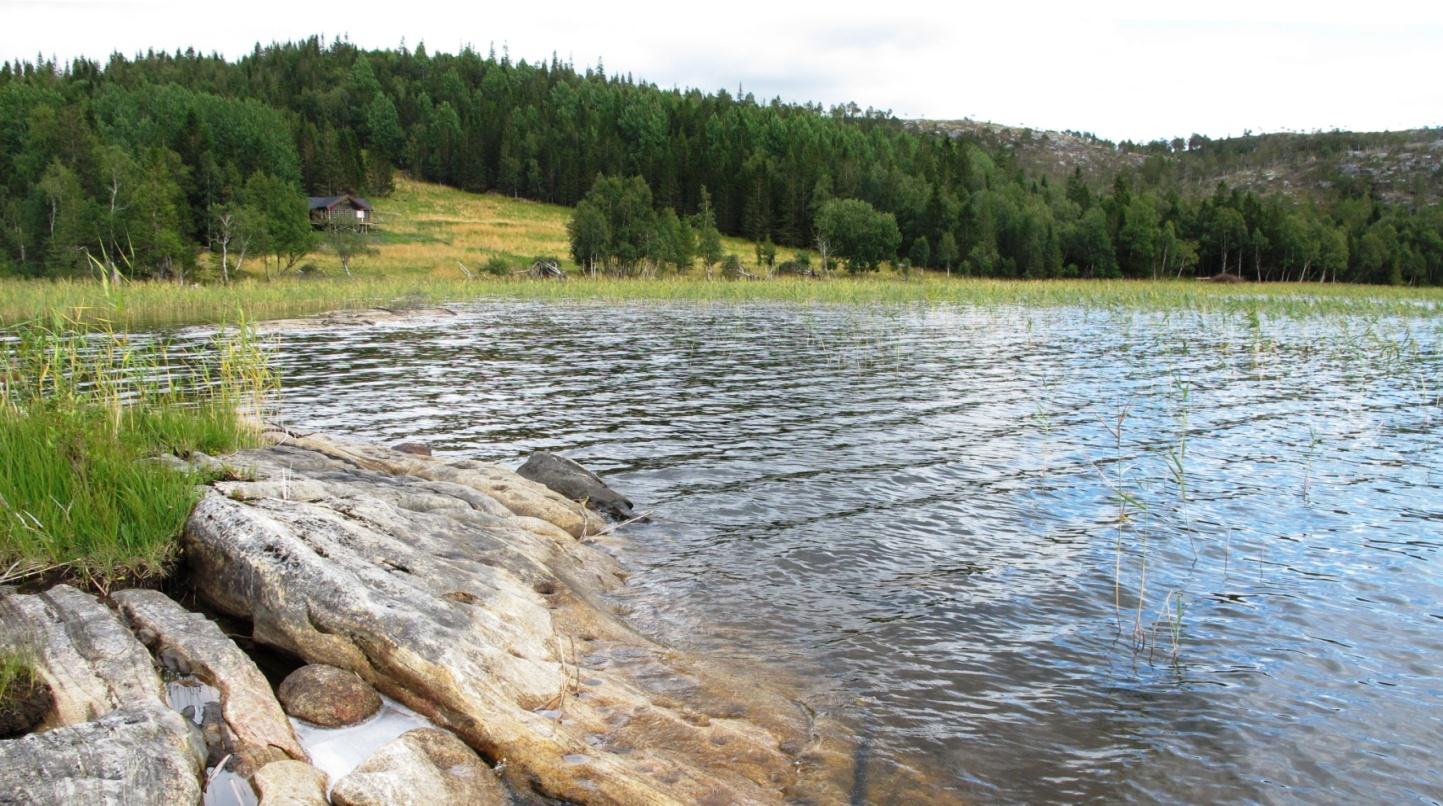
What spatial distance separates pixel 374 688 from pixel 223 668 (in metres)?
0.90

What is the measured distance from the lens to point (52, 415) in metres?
7.68

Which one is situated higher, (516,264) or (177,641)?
(516,264)

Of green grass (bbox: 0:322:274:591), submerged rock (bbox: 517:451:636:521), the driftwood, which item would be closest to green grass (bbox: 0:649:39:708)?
green grass (bbox: 0:322:274:591)

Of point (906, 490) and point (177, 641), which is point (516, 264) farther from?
point (177, 641)

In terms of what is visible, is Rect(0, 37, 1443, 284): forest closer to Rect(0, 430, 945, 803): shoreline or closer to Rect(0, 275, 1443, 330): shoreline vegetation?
Rect(0, 275, 1443, 330): shoreline vegetation

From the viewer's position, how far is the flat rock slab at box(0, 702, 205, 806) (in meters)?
3.96

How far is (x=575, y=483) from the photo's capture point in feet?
38.8

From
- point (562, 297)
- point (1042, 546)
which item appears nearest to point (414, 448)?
point (1042, 546)

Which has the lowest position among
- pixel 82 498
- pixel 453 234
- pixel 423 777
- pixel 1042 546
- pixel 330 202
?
pixel 1042 546

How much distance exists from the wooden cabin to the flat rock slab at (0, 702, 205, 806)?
3873 inches

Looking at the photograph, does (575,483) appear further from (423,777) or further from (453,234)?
(453,234)

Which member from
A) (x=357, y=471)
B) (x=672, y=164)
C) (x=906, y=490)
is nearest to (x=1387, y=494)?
(x=906, y=490)

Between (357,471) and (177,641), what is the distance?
187 inches

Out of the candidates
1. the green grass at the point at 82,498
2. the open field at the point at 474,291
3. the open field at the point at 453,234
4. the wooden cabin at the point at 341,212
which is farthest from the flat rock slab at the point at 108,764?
the wooden cabin at the point at 341,212
